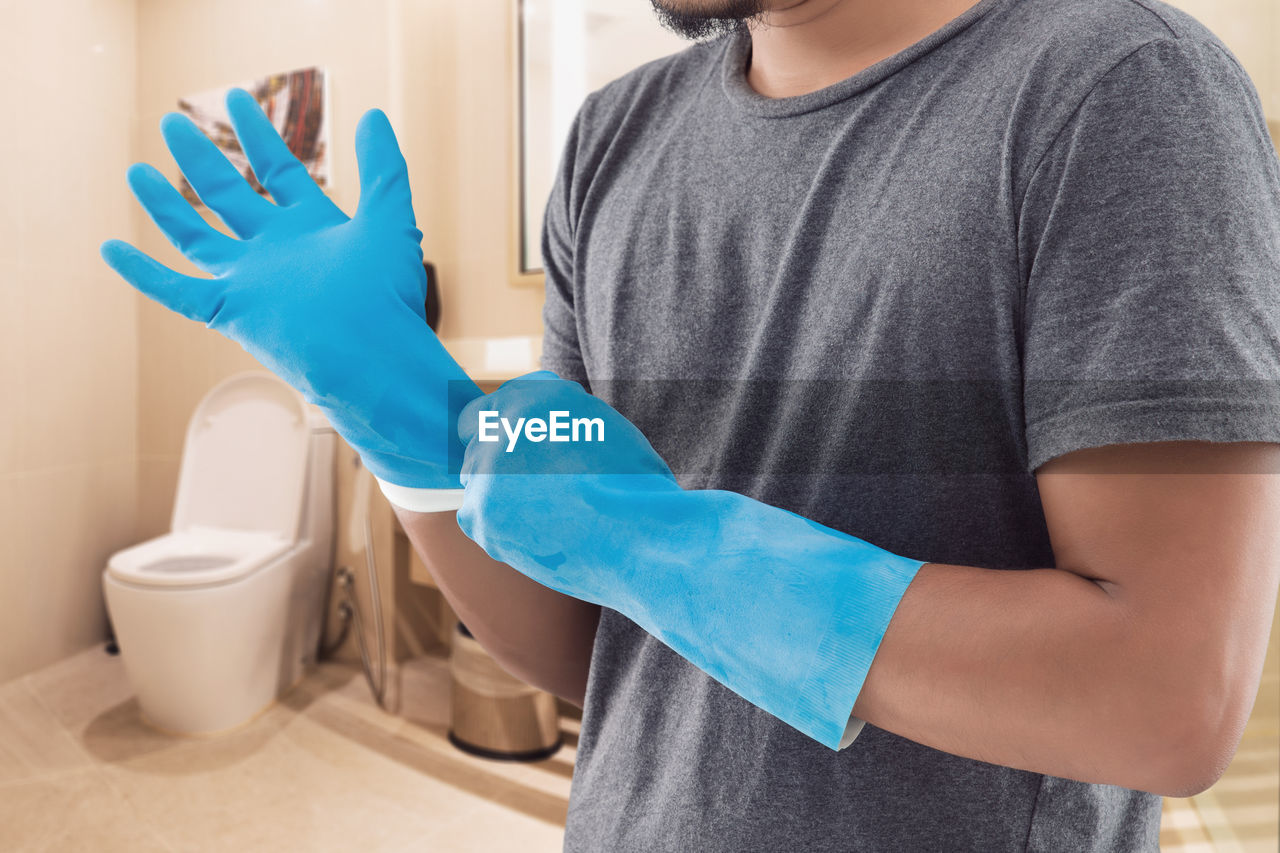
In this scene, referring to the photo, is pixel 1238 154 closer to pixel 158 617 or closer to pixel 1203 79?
pixel 1203 79

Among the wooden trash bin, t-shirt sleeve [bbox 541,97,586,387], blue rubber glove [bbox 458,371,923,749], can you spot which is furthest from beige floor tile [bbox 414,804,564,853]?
blue rubber glove [bbox 458,371,923,749]

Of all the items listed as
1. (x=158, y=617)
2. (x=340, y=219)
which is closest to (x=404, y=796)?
(x=158, y=617)

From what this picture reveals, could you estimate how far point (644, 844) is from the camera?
438mm

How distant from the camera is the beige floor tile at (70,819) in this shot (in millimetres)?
1290

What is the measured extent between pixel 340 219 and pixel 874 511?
0.35 m

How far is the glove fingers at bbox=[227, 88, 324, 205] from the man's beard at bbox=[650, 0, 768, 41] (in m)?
0.23

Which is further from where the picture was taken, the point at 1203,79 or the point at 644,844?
the point at 644,844

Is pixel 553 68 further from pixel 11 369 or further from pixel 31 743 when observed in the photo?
pixel 31 743

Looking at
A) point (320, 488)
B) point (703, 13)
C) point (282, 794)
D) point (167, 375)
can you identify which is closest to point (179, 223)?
point (703, 13)

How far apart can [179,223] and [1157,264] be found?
0.49 meters

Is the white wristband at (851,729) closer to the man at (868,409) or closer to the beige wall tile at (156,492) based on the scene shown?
the man at (868,409)

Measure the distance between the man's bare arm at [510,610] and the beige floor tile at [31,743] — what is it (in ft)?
4.82

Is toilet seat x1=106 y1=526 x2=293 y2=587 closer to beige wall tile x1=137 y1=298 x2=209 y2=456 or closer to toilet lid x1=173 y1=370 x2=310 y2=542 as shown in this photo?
toilet lid x1=173 y1=370 x2=310 y2=542

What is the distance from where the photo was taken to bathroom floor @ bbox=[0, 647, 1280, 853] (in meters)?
1.28
